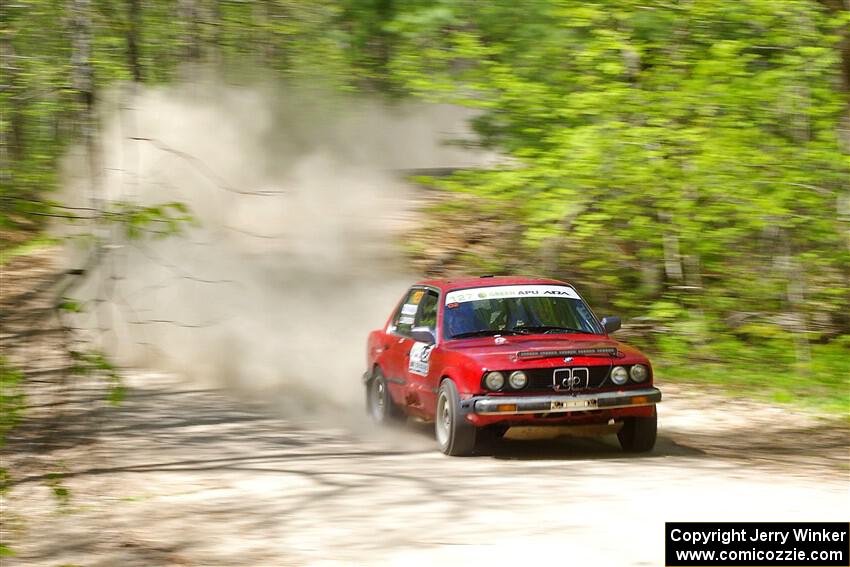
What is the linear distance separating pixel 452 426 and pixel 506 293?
1822 millimetres

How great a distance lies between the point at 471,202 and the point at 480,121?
1594mm

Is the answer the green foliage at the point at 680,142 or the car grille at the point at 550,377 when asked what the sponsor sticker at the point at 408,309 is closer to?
the car grille at the point at 550,377

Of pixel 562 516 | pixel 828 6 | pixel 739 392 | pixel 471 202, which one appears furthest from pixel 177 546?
pixel 828 6

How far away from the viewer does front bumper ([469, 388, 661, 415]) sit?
9266mm

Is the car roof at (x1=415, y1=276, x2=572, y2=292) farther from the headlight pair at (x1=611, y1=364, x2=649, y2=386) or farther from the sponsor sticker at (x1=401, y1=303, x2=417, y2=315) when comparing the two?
the headlight pair at (x1=611, y1=364, x2=649, y2=386)

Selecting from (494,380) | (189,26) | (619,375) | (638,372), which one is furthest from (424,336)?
(189,26)

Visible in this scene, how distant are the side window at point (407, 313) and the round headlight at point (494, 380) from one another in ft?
7.27

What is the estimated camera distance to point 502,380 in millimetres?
9414

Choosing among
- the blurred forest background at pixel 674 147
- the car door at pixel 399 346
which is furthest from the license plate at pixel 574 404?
the blurred forest background at pixel 674 147

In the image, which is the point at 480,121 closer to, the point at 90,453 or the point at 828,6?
the point at 828,6

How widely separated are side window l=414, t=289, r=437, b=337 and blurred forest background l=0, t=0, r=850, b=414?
369 cm

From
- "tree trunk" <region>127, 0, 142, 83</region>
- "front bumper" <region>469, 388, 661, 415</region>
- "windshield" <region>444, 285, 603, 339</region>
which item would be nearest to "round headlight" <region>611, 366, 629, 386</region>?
"front bumper" <region>469, 388, 661, 415</region>

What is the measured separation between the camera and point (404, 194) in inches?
900

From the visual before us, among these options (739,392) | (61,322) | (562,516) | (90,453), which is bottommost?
(739,392)
